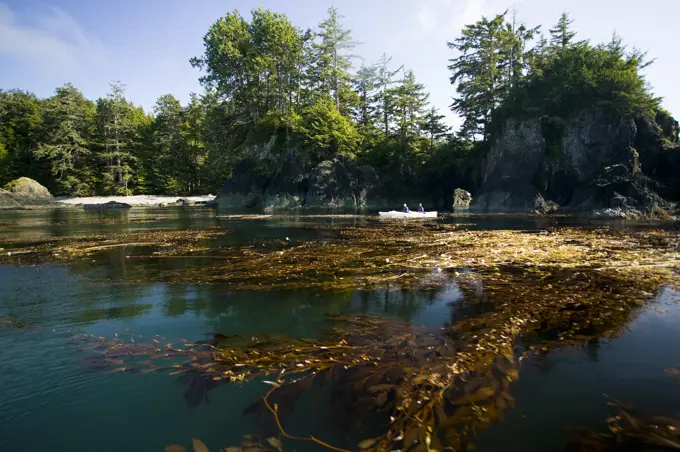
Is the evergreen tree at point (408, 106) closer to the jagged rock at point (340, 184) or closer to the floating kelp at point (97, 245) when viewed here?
the jagged rock at point (340, 184)

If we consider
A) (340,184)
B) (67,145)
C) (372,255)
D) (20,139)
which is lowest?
(372,255)

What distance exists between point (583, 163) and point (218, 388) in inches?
1950

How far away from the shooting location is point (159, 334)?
22.8 ft

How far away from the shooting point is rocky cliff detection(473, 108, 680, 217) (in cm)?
3634

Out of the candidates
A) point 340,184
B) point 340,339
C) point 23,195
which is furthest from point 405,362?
point 23,195

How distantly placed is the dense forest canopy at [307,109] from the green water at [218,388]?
1770 inches

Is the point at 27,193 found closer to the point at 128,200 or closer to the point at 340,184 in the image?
the point at 128,200

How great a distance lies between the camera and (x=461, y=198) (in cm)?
5750

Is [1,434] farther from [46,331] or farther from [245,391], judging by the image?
[46,331]

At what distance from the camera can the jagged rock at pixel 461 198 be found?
2244 inches

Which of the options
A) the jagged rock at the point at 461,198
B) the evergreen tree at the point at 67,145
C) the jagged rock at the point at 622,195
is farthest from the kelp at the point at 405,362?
the evergreen tree at the point at 67,145

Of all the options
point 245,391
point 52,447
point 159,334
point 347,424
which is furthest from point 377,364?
point 159,334

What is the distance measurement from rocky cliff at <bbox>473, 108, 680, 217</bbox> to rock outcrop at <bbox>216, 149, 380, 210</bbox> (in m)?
17.5

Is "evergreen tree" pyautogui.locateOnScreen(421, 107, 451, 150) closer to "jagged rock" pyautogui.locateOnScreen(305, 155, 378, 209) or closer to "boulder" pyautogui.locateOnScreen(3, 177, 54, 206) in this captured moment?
"jagged rock" pyautogui.locateOnScreen(305, 155, 378, 209)
